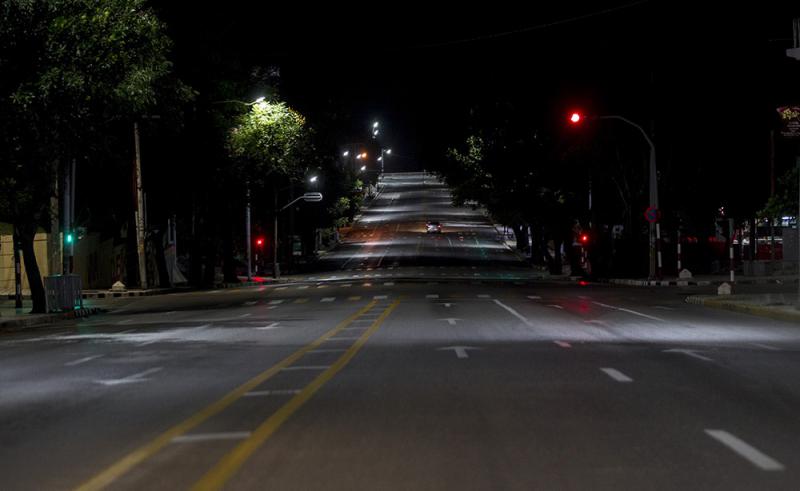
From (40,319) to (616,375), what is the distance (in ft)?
83.6

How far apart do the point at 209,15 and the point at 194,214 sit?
412 inches

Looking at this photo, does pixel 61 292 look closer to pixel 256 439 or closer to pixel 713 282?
pixel 713 282

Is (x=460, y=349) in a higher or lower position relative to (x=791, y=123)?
lower

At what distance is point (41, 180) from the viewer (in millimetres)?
36031

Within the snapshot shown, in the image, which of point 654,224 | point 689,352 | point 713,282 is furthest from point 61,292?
point 713,282

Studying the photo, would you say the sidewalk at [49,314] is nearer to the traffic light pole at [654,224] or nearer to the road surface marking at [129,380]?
the road surface marking at [129,380]

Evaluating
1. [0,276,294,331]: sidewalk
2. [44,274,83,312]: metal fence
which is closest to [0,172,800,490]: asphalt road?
[0,276,294,331]: sidewalk

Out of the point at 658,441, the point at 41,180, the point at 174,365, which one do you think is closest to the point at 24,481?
the point at 658,441

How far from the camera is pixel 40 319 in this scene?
119ft

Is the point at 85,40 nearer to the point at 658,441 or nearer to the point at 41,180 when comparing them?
the point at 41,180

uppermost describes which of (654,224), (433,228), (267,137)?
(267,137)

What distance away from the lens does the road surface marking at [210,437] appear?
32.1 feet

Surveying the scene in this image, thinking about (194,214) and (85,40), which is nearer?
(85,40)

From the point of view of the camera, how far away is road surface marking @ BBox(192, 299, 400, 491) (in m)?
7.96
